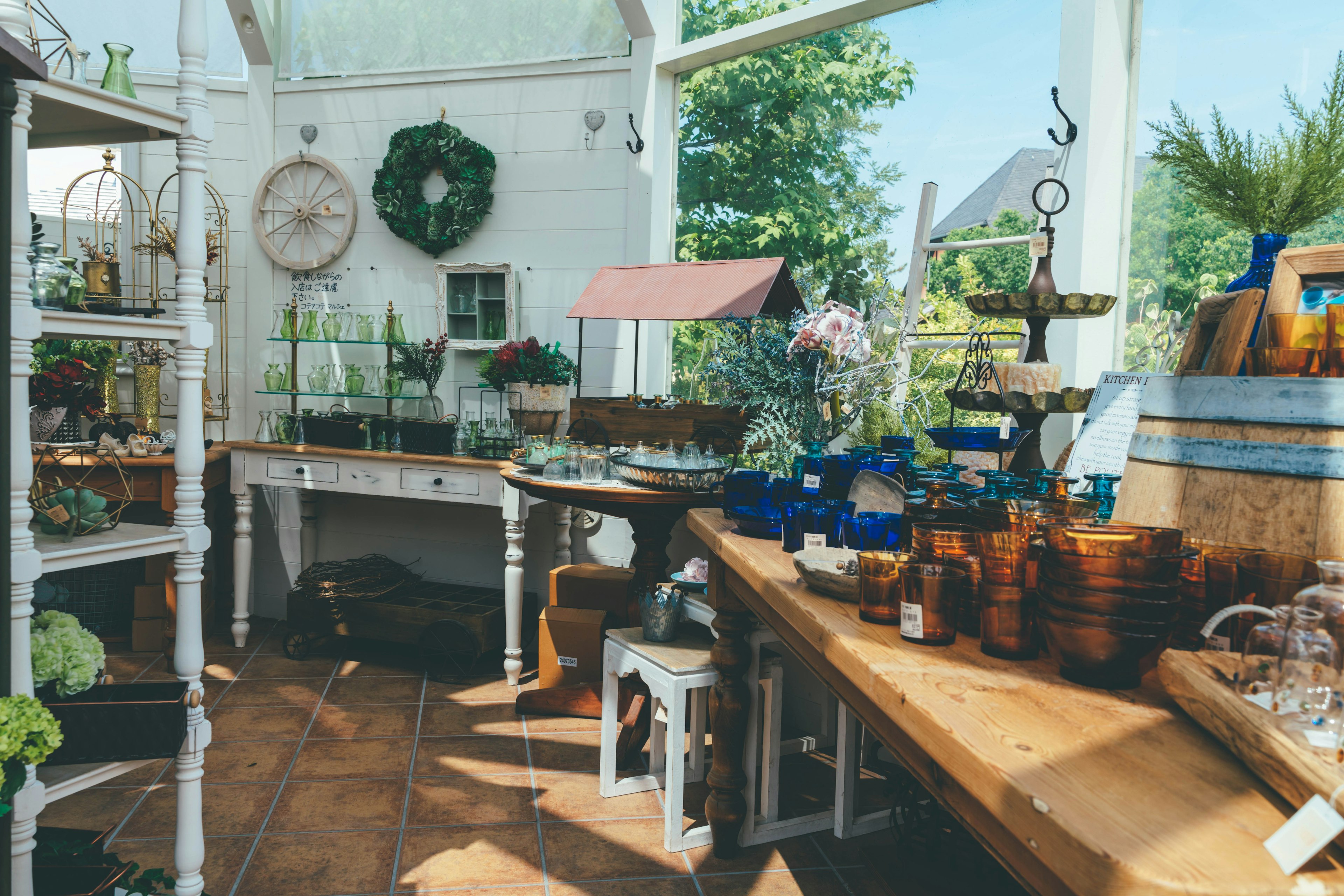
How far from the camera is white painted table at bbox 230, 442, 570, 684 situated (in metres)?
3.78

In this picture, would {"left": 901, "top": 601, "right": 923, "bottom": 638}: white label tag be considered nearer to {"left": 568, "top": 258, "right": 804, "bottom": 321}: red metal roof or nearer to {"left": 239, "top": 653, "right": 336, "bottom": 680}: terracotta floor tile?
{"left": 568, "top": 258, "right": 804, "bottom": 321}: red metal roof

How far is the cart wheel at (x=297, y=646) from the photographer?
4.15m

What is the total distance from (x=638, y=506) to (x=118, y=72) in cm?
183

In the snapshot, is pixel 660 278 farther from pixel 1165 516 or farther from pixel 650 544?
pixel 1165 516

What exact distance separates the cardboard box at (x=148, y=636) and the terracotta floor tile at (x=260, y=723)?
2.99 ft

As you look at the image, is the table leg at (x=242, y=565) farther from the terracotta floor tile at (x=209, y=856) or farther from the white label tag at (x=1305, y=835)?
the white label tag at (x=1305, y=835)

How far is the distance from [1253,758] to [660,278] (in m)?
3.00

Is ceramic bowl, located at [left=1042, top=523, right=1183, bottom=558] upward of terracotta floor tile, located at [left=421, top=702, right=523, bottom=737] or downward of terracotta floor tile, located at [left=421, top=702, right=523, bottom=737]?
upward

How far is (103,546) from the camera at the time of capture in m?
1.90

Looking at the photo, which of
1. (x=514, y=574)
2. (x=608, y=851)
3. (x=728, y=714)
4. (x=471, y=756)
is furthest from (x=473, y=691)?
(x=728, y=714)

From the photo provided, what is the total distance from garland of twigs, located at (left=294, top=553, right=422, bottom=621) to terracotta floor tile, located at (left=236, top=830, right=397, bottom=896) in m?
1.62

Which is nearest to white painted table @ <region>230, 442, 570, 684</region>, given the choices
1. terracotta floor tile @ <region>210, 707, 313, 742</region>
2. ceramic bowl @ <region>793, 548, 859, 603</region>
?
terracotta floor tile @ <region>210, 707, 313, 742</region>

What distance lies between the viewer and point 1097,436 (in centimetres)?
192

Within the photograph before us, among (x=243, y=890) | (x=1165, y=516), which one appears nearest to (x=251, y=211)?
(x=243, y=890)
